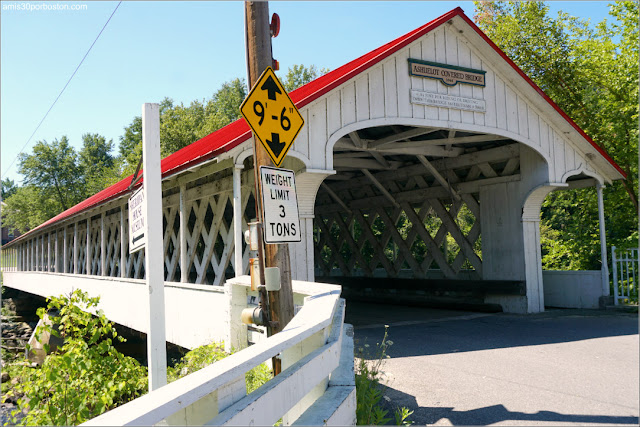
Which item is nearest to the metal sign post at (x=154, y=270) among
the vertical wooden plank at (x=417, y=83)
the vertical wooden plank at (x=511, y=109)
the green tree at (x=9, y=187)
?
the vertical wooden plank at (x=417, y=83)

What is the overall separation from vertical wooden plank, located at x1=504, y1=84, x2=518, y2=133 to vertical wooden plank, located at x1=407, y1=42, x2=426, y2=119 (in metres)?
2.04

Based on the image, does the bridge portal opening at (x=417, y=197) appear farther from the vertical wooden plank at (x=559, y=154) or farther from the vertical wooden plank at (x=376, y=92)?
the vertical wooden plank at (x=376, y=92)

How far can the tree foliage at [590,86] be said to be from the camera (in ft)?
55.4

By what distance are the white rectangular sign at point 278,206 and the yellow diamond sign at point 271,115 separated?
0.91 feet

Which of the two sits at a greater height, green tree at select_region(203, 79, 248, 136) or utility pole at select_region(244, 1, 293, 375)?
green tree at select_region(203, 79, 248, 136)

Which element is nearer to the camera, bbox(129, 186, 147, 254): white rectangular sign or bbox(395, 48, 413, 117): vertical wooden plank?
bbox(129, 186, 147, 254): white rectangular sign

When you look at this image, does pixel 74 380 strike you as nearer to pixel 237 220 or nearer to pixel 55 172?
pixel 237 220

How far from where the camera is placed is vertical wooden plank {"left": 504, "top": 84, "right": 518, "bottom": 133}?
11.2m

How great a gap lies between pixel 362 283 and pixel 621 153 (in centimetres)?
869

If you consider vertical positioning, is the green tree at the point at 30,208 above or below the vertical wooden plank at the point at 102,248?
above

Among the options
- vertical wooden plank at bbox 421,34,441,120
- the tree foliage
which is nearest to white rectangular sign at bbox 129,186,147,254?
vertical wooden plank at bbox 421,34,441,120

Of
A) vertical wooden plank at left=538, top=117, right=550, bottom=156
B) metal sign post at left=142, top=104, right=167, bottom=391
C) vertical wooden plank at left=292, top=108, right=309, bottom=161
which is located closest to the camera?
metal sign post at left=142, top=104, right=167, bottom=391

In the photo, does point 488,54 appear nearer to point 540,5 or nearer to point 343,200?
point 343,200

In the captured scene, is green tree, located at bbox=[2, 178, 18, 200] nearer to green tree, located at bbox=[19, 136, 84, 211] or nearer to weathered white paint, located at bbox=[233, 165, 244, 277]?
green tree, located at bbox=[19, 136, 84, 211]
